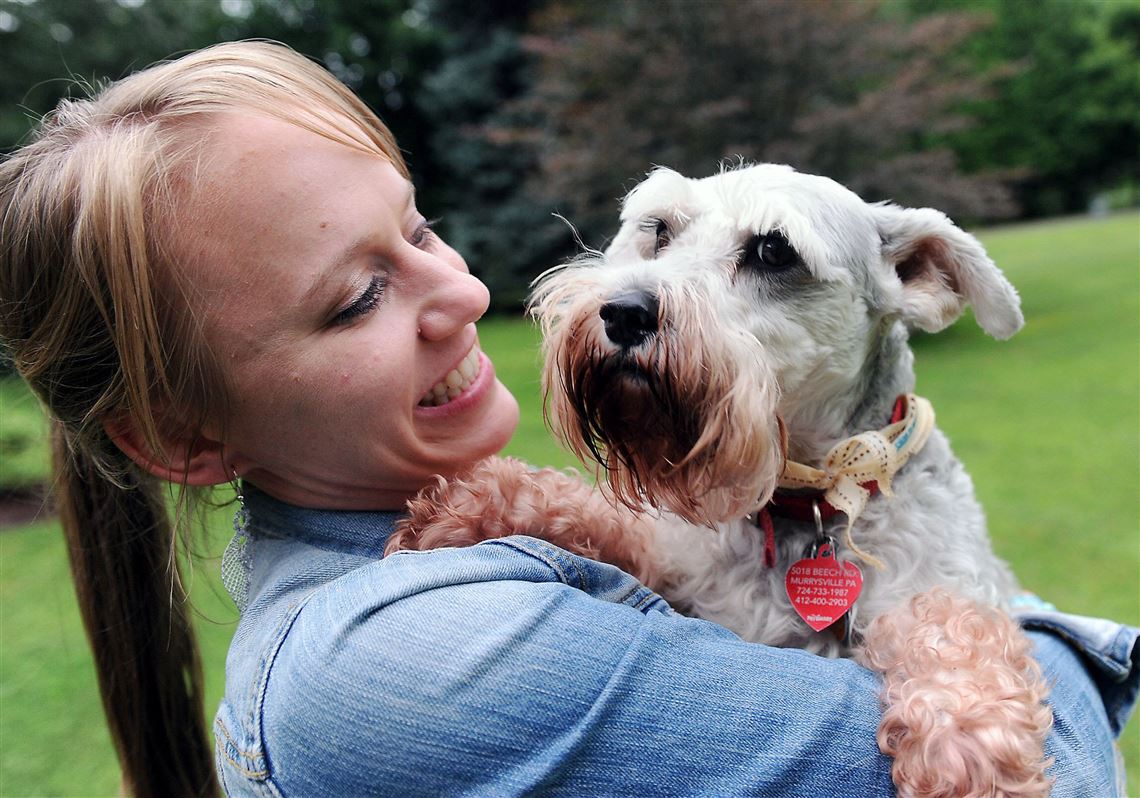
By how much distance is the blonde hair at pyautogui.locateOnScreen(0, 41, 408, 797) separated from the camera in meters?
1.69

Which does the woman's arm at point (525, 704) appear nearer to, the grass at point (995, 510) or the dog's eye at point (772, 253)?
the grass at point (995, 510)

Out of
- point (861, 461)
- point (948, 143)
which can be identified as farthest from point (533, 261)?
point (948, 143)

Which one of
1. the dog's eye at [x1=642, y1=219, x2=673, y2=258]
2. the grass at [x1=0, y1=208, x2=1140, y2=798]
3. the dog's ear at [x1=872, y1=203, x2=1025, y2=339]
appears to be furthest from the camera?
the grass at [x1=0, y1=208, x2=1140, y2=798]

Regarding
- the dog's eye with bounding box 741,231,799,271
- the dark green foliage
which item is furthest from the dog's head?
the dark green foliage

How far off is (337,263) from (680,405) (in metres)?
0.86

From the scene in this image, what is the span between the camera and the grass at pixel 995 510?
15.2 feet


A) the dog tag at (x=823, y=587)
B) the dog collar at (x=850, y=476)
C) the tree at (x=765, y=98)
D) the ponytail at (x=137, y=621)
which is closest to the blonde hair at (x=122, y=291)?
the ponytail at (x=137, y=621)

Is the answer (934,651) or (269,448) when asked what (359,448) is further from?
(934,651)

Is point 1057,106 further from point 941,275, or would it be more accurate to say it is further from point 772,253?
point 772,253

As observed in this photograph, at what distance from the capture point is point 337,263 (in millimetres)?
1758

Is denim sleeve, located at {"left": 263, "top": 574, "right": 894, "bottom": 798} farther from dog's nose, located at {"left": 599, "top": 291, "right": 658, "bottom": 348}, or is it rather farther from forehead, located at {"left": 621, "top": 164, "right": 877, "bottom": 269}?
forehead, located at {"left": 621, "top": 164, "right": 877, "bottom": 269}

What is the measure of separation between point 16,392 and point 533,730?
1989 mm

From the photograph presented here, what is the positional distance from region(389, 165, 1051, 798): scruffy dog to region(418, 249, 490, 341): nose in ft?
0.95

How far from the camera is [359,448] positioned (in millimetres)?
1880
